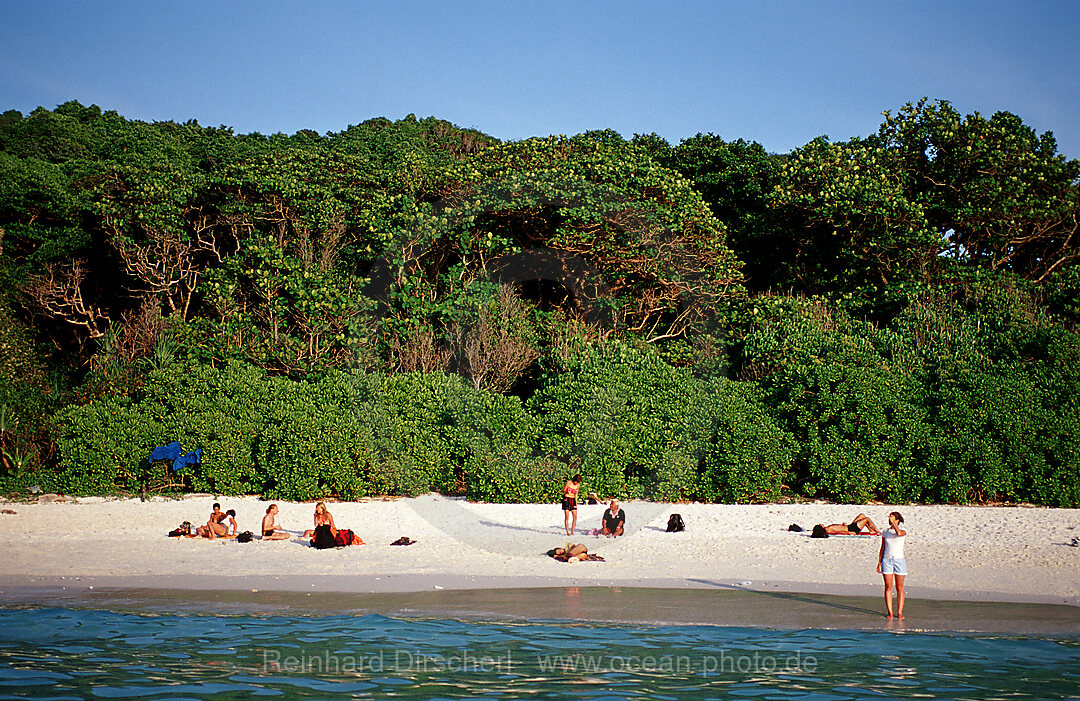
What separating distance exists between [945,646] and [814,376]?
11.9m

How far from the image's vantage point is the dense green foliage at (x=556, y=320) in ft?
70.9

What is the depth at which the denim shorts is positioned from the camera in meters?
11.5

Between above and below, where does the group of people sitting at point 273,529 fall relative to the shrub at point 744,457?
below

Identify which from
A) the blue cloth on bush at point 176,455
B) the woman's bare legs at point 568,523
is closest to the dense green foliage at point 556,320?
the blue cloth on bush at point 176,455

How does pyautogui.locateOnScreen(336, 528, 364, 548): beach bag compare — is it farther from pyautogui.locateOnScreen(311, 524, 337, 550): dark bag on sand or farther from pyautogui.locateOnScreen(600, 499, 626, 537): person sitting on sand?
pyautogui.locateOnScreen(600, 499, 626, 537): person sitting on sand

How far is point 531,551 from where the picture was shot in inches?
643

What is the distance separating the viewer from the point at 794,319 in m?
25.5

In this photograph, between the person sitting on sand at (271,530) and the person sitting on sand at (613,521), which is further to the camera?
the person sitting on sand at (271,530)

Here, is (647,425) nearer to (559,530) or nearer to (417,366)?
(559,530)

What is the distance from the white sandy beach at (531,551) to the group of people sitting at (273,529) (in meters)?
0.27

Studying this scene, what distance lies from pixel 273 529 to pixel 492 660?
820cm

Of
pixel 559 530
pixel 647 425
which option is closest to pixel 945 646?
pixel 559 530

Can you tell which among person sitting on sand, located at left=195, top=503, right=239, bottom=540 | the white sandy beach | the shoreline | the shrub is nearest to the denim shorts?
the shoreline

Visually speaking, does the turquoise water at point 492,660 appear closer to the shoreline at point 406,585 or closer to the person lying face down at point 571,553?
the shoreline at point 406,585
